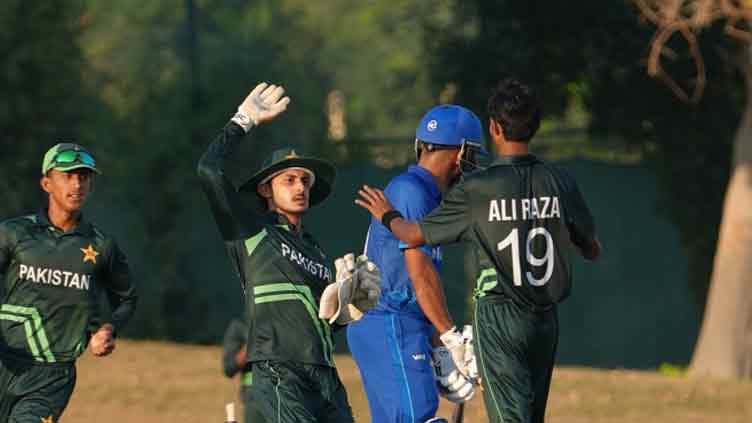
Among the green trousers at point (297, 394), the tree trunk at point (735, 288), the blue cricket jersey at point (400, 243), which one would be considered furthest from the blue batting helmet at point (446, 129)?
Answer: the tree trunk at point (735, 288)

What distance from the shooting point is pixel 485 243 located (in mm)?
7840

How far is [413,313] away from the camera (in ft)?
28.0

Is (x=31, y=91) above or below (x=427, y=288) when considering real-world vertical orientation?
above

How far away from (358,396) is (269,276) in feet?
24.1

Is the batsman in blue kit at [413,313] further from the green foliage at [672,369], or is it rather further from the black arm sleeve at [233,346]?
the green foliage at [672,369]

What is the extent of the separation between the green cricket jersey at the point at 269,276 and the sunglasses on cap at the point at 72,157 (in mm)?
1366

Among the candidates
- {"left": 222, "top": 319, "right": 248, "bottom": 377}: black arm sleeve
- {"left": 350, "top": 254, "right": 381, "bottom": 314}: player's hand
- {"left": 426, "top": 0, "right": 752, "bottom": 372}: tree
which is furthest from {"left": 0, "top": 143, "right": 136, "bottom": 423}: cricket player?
{"left": 426, "top": 0, "right": 752, "bottom": 372}: tree

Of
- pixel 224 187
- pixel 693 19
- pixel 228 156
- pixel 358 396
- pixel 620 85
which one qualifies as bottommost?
pixel 358 396

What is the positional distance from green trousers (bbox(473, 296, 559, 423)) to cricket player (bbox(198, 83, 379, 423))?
610 millimetres

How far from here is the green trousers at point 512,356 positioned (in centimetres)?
773

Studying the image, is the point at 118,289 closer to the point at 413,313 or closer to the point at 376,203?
the point at 413,313

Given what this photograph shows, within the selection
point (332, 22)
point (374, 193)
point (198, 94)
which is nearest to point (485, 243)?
point (374, 193)

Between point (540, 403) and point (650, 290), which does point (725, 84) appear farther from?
point (540, 403)

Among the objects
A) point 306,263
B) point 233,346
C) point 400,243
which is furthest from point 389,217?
point 233,346
